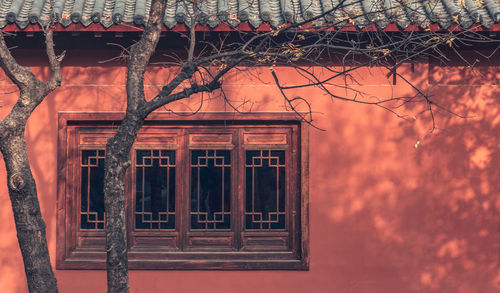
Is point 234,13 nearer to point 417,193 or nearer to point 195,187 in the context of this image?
point 195,187

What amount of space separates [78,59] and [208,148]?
1.67 metres

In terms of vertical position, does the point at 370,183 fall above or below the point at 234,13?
below

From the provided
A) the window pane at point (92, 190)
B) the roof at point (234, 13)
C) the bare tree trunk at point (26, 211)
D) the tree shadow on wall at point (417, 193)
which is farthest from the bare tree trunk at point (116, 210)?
the tree shadow on wall at point (417, 193)

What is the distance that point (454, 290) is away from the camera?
6.68 metres

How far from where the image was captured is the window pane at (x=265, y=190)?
6.79m

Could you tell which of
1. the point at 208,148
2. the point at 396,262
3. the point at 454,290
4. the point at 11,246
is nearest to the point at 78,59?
the point at 208,148

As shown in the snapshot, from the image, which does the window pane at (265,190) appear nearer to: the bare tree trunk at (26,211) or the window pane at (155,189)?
the window pane at (155,189)

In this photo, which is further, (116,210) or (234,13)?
(234,13)

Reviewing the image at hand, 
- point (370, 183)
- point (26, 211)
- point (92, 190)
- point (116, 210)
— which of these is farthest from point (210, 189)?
point (26, 211)

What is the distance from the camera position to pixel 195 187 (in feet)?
22.4

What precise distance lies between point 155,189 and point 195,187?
425mm

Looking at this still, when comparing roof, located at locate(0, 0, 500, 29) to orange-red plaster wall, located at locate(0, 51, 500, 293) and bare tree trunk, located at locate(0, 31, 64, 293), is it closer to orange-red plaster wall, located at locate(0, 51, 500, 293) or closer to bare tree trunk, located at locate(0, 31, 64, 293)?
orange-red plaster wall, located at locate(0, 51, 500, 293)

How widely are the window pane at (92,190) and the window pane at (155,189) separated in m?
0.39

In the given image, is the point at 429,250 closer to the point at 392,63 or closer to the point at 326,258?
the point at 326,258
